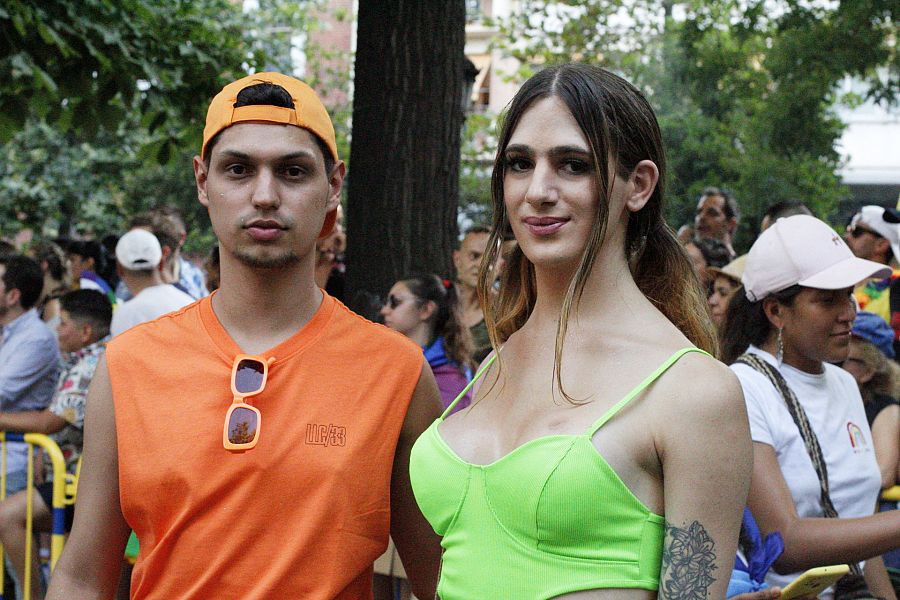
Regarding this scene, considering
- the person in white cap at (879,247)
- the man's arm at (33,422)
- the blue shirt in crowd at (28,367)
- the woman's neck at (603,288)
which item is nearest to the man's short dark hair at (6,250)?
the blue shirt in crowd at (28,367)

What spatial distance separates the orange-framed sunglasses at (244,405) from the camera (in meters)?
2.76

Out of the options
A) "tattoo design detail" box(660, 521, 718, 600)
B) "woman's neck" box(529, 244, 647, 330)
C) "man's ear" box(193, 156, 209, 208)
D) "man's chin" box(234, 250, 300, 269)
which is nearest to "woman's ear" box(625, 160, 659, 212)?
"woman's neck" box(529, 244, 647, 330)

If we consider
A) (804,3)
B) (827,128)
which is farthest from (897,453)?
(827,128)

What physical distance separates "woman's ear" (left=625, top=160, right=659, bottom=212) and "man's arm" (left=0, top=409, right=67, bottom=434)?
5.03 m

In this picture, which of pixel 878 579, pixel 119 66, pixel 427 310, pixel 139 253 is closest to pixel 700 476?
pixel 878 579

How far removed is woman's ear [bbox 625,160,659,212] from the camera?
254 centimetres

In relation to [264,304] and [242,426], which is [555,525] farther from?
[264,304]

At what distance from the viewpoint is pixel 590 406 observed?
7.80 feet

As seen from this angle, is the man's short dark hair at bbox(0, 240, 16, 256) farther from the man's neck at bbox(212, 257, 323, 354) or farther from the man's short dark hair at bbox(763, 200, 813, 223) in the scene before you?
the man's neck at bbox(212, 257, 323, 354)

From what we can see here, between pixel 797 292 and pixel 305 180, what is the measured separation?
1.83 meters

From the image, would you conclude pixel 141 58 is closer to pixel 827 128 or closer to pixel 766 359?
pixel 766 359

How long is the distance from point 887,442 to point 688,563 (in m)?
3.10

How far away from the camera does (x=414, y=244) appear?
6488mm

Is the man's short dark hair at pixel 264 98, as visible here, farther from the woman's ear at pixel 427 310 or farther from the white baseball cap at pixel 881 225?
the white baseball cap at pixel 881 225
